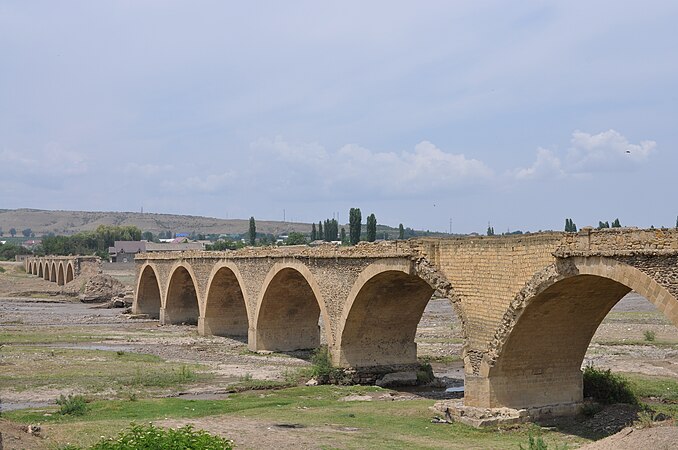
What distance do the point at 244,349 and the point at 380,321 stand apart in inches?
385

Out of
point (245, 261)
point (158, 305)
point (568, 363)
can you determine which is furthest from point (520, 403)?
point (158, 305)

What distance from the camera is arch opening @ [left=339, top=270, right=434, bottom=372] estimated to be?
2289cm

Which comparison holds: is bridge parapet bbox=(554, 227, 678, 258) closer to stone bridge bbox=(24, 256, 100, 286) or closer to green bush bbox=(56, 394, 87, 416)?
green bush bbox=(56, 394, 87, 416)

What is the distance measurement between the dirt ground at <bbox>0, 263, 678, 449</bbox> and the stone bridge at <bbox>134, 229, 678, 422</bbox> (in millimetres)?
2171

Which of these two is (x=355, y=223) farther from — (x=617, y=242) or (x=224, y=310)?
(x=617, y=242)

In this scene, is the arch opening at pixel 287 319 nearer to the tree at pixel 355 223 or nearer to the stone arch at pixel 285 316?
the stone arch at pixel 285 316

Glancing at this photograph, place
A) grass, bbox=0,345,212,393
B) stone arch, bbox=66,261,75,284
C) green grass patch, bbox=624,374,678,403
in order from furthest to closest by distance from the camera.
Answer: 1. stone arch, bbox=66,261,75,284
2. grass, bbox=0,345,212,393
3. green grass patch, bbox=624,374,678,403

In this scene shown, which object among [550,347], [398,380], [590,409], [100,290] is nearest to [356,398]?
[398,380]

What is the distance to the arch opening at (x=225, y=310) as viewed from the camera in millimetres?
37250

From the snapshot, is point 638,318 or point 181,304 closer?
point 638,318

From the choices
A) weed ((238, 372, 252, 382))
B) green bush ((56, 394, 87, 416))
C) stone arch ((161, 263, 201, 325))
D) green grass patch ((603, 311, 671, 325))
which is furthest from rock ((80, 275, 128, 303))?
green bush ((56, 394, 87, 416))

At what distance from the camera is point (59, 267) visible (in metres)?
83.0

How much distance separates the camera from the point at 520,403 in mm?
17172

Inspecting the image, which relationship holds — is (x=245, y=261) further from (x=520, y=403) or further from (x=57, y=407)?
(x=520, y=403)
